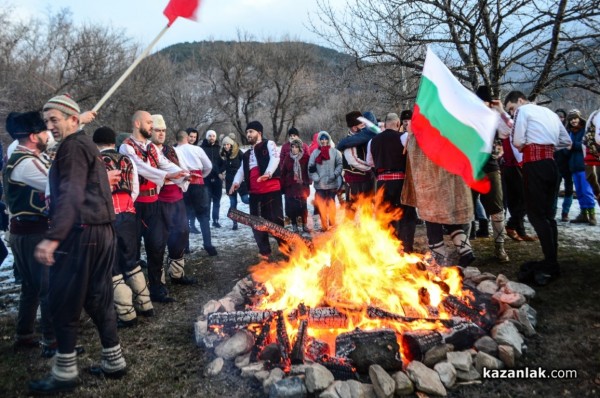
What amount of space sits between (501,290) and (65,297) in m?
4.40

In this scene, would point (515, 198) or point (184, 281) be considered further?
point (515, 198)

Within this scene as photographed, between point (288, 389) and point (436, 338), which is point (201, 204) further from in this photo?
point (436, 338)

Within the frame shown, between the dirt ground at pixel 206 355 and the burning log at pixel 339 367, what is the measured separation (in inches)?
22.9

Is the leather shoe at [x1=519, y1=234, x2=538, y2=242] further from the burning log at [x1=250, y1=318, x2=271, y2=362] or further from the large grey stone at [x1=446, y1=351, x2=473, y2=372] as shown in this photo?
the burning log at [x1=250, y1=318, x2=271, y2=362]

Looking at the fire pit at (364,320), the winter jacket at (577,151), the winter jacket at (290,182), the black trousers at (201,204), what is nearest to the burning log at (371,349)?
the fire pit at (364,320)

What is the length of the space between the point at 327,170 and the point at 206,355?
20.0 feet

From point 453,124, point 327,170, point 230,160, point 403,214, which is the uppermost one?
point 453,124

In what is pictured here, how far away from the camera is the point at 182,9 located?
399 cm

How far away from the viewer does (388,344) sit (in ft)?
→ 10.8

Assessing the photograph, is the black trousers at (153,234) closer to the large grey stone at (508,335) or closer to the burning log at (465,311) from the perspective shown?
the burning log at (465,311)

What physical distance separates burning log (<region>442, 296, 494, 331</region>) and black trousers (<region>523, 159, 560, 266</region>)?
5.76 feet

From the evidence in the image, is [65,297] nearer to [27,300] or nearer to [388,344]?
[27,300]

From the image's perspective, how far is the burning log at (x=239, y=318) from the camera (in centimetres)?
384

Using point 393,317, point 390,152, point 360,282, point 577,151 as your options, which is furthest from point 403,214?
point 577,151
